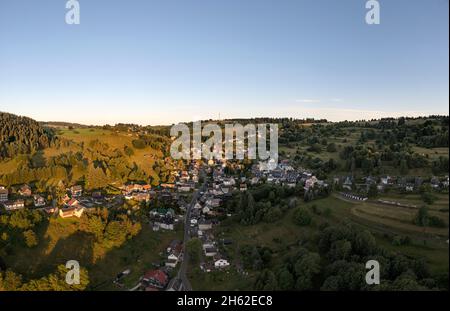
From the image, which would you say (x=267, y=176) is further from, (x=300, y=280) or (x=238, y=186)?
(x=300, y=280)

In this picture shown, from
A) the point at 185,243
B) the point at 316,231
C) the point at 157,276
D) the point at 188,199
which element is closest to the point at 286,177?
the point at 188,199

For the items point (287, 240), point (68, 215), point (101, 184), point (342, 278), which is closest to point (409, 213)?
point (287, 240)

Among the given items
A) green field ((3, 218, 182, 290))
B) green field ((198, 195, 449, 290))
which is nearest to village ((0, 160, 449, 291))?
green field ((3, 218, 182, 290))

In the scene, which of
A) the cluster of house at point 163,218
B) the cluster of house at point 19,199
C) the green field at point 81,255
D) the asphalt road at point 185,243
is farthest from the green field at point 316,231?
the cluster of house at point 19,199

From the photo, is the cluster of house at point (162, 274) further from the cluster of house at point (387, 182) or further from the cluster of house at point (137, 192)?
the cluster of house at point (387, 182)

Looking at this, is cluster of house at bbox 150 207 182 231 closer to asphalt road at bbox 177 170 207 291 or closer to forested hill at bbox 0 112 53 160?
asphalt road at bbox 177 170 207 291

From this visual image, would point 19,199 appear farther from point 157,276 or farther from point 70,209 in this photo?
point 157,276
